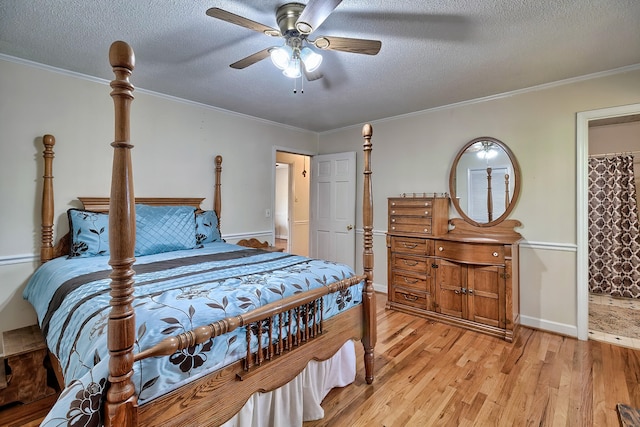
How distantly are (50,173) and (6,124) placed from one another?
0.46m

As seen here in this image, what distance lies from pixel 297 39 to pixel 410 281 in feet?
8.75

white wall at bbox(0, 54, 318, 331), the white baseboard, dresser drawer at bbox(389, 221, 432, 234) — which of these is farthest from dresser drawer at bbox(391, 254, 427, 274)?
white wall at bbox(0, 54, 318, 331)

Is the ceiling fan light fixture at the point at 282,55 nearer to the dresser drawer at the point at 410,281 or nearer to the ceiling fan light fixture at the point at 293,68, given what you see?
the ceiling fan light fixture at the point at 293,68

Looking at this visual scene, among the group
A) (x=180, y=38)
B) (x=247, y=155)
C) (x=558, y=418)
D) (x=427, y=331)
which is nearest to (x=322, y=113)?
(x=247, y=155)

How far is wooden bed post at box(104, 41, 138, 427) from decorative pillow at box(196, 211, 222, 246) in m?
2.20

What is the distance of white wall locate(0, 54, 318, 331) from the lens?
2.40 meters

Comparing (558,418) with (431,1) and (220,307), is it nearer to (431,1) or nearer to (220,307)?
Answer: (220,307)

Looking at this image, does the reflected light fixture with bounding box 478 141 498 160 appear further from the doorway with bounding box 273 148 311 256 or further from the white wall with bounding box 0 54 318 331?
the doorway with bounding box 273 148 311 256

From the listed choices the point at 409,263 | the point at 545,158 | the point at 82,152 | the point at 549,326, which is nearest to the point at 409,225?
the point at 409,263

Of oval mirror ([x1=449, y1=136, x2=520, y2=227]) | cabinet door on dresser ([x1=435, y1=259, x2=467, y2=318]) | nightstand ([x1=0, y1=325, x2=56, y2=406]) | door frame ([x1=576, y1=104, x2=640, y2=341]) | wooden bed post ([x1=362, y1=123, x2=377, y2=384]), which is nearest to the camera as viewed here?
nightstand ([x1=0, y1=325, x2=56, y2=406])

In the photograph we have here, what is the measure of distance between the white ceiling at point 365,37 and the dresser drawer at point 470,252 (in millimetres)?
1564

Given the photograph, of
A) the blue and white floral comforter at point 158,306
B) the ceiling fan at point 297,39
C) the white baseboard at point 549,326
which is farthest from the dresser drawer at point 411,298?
the ceiling fan at point 297,39

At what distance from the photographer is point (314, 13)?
58.1 inches

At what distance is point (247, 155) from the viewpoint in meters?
4.00
